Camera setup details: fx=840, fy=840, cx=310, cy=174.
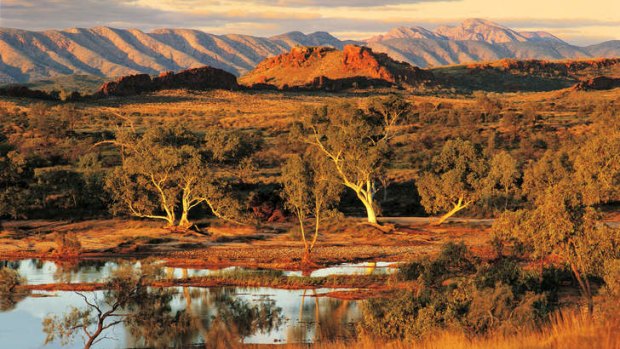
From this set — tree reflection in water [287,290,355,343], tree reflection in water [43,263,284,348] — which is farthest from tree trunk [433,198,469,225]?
tree reflection in water [43,263,284,348]

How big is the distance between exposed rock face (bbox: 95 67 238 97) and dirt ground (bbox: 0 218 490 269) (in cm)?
8087

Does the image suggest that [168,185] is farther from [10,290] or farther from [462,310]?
[462,310]

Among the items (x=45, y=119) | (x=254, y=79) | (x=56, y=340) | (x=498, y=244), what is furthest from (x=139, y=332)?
(x=254, y=79)

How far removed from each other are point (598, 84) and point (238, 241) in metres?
118

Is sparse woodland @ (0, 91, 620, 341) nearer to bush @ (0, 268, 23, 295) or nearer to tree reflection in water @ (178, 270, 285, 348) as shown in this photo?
bush @ (0, 268, 23, 295)

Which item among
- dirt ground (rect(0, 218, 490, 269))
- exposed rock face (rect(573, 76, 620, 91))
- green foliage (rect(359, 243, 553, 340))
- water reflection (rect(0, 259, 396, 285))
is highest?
green foliage (rect(359, 243, 553, 340))

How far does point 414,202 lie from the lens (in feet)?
167

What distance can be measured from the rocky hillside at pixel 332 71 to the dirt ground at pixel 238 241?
332ft

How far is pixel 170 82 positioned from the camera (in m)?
133

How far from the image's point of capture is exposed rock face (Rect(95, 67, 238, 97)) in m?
123

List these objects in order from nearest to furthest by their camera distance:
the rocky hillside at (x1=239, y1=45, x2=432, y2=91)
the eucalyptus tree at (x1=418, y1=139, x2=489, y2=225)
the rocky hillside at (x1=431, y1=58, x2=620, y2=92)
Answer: the eucalyptus tree at (x1=418, y1=139, x2=489, y2=225) < the rocky hillside at (x1=239, y1=45, x2=432, y2=91) < the rocky hillside at (x1=431, y1=58, x2=620, y2=92)

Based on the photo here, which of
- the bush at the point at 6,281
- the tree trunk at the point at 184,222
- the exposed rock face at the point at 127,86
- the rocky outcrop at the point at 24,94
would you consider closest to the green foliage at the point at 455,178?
the tree trunk at the point at 184,222

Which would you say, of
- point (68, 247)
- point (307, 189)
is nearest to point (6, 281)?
point (68, 247)

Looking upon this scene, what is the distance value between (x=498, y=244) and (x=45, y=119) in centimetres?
5142
